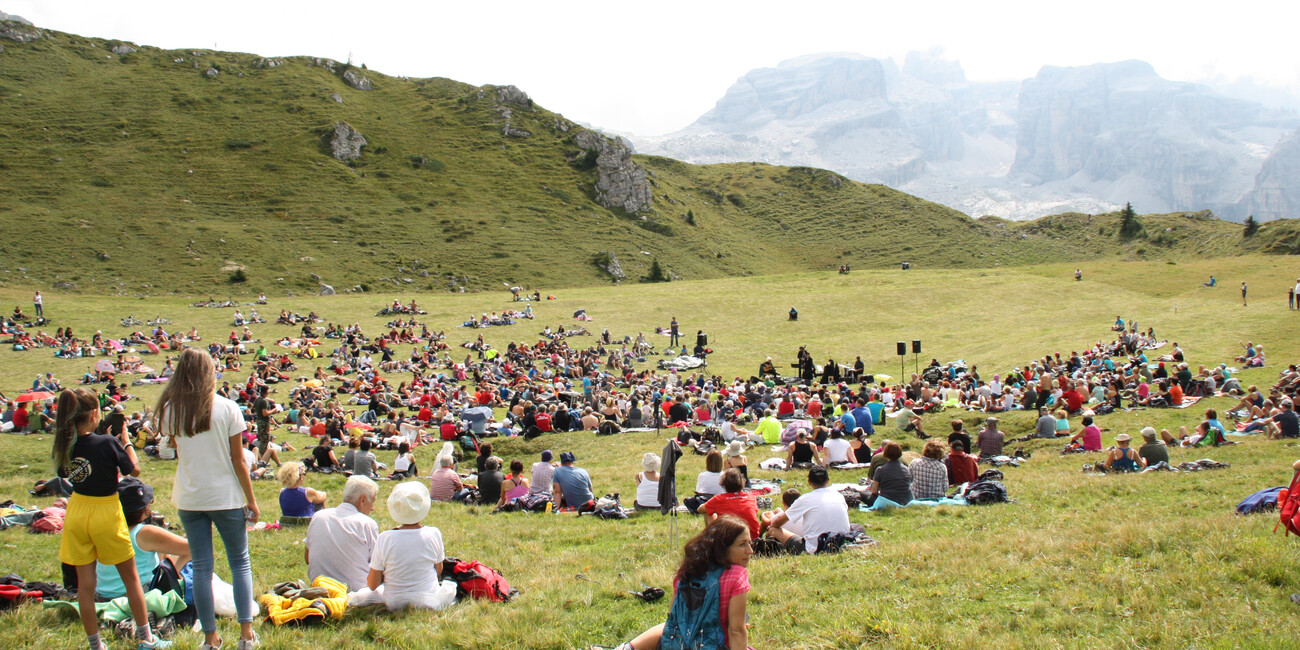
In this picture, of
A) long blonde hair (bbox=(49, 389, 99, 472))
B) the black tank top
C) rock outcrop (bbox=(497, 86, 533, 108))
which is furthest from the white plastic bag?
rock outcrop (bbox=(497, 86, 533, 108))

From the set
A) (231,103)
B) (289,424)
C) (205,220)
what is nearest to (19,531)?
(289,424)

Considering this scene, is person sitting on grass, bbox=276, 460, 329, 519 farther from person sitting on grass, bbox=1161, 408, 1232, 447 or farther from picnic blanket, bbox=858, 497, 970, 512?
person sitting on grass, bbox=1161, 408, 1232, 447

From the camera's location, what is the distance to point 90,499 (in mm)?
5492

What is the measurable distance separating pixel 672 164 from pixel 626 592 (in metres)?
151

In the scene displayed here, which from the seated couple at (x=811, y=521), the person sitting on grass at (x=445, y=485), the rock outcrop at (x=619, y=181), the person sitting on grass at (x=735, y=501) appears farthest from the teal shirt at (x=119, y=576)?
the rock outcrop at (x=619, y=181)

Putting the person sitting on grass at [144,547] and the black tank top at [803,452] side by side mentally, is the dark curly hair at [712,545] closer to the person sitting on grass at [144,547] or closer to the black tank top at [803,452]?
the person sitting on grass at [144,547]

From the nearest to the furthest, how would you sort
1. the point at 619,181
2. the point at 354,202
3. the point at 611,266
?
1. the point at 611,266
2. the point at 354,202
3. the point at 619,181

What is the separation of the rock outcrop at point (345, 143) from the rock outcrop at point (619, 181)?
35.8 meters

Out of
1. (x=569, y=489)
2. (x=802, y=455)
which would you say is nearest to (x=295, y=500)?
(x=569, y=489)

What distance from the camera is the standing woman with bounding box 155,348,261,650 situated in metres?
5.34

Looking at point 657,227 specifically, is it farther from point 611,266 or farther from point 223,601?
point 223,601

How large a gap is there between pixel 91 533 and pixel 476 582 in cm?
328

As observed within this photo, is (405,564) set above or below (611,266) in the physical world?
below

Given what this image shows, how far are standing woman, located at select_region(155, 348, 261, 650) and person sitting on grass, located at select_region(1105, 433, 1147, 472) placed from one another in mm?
14561
